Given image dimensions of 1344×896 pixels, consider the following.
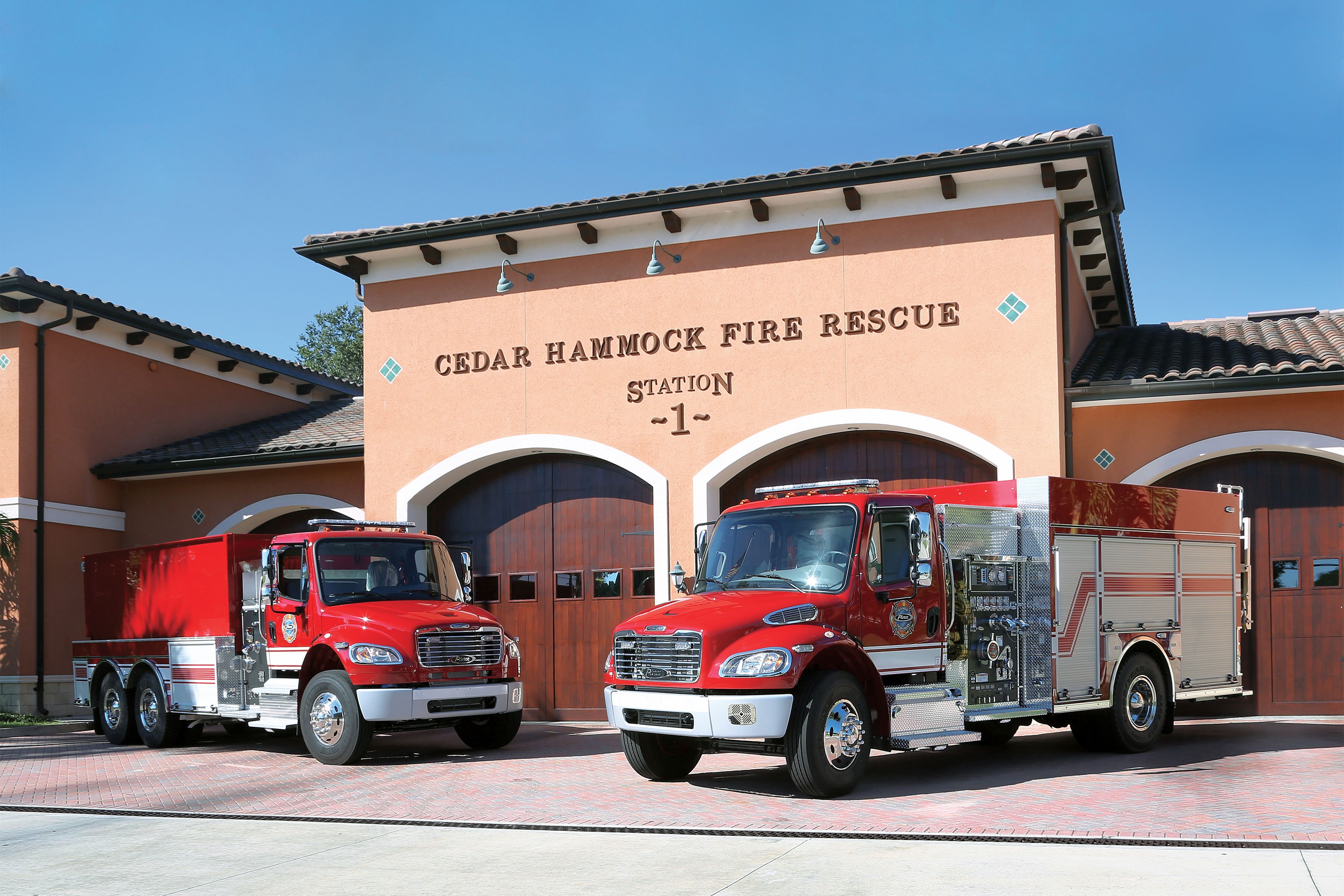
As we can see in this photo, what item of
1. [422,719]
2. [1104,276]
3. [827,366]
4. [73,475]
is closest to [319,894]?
[422,719]

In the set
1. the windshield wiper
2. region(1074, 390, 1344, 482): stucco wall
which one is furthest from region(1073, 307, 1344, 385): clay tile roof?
the windshield wiper

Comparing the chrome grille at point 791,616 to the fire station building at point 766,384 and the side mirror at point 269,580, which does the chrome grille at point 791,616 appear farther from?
the side mirror at point 269,580

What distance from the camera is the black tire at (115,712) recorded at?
16.3 metres

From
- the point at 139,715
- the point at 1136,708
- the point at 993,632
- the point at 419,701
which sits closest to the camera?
the point at 993,632

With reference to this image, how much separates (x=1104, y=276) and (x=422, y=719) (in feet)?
38.1

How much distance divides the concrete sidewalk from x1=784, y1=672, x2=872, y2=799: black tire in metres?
1.46

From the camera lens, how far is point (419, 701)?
1277 cm

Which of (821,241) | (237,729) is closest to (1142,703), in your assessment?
(821,241)

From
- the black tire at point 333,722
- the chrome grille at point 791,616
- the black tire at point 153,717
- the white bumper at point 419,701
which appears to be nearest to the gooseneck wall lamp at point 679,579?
the chrome grille at point 791,616

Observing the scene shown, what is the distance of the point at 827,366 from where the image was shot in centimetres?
1630

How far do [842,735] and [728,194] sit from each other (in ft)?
27.5

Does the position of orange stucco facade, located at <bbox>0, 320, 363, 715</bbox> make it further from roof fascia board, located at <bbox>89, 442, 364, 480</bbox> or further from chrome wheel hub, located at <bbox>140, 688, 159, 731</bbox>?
chrome wheel hub, located at <bbox>140, 688, 159, 731</bbox>

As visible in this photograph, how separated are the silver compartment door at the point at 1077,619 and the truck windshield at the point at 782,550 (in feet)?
7.90

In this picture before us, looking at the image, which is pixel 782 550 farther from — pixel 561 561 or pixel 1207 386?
pixel 561 561
